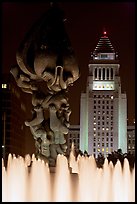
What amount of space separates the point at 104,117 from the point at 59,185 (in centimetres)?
8083

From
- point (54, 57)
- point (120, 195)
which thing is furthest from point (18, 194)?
point (54, 57)

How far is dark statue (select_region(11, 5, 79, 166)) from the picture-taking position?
18.9 metres

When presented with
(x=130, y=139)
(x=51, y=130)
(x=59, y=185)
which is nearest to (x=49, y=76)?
(x=51, y=130)

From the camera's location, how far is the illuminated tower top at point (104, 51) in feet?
352

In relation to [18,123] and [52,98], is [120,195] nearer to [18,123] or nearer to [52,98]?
[52,98]

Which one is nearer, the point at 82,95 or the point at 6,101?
the point at 6,101

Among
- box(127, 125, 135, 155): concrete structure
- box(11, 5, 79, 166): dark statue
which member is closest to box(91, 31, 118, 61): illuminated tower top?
box(127, 125, 135, 155): concrete structure

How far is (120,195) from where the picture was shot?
17.1 metres

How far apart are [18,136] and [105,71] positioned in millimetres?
26534

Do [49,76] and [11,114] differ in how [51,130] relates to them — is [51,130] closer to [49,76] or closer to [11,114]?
[49,76]

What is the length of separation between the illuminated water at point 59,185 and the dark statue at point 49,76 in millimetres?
992

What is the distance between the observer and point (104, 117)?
97688 millimetres

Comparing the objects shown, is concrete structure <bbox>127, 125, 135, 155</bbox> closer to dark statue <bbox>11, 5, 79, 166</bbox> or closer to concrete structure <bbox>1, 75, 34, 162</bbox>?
concrete structure <bbox>1, 75, 34, 162</bbox>

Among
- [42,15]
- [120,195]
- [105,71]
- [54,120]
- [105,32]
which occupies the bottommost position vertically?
[120,195]
